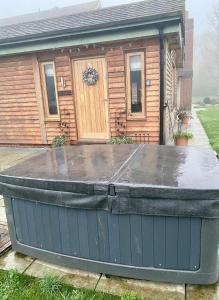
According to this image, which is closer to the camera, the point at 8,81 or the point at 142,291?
the point at 142,291

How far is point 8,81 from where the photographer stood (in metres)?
7.45

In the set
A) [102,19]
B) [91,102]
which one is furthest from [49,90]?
[102,19]

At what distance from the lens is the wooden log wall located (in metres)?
6.07

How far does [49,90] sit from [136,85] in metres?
2.43

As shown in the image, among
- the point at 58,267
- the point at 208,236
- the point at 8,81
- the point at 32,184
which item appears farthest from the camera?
the point at 8,81

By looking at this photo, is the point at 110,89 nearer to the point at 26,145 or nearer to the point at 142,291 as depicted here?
the point at 26,145

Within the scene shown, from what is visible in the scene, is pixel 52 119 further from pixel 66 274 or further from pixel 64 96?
pixel 66 274

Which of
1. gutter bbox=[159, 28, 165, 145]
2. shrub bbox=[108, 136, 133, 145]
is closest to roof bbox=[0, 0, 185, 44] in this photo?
gutter bbox=[159, 28, 165, 145]

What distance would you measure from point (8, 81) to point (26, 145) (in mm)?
1842

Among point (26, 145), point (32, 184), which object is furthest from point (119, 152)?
point (26, 145)

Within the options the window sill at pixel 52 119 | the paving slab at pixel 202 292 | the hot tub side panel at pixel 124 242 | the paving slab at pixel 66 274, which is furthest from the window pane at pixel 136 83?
the paving slab at pixel 202 292

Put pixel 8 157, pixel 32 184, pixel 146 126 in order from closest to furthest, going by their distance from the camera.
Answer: pixel 32 184 → pixel 146 126 → pixel 8 157

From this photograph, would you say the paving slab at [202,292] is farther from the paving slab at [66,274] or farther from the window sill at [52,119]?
the window sill at [52,119]

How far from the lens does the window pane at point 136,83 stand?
20.2 ft
